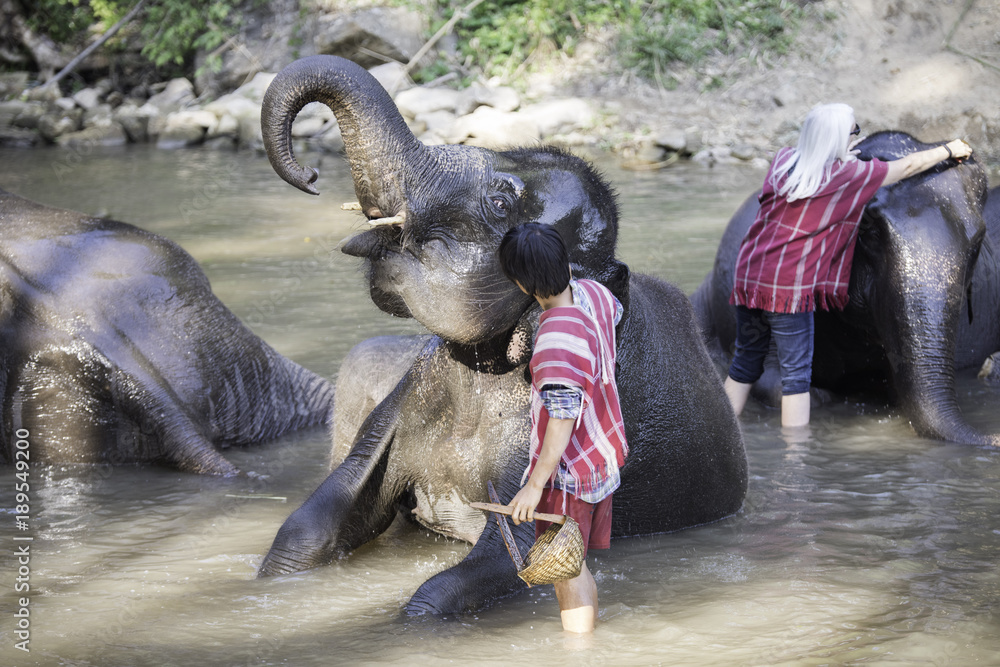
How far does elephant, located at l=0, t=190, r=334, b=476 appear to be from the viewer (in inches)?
198

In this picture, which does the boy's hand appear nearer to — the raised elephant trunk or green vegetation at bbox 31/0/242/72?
the raised elephant trunk

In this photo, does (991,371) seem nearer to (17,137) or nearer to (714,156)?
(714,156)

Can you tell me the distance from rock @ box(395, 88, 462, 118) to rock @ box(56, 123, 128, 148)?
4906mm

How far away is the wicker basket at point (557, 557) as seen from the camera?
3.10 meters

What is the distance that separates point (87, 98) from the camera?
20.3 metres

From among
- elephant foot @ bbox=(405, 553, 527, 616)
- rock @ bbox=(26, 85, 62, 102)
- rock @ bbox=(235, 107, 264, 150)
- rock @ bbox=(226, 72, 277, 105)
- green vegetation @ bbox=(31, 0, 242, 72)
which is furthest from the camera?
green vegetation @ bbox=(31, 0, 242, 72)

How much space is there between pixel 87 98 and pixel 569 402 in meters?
19.3

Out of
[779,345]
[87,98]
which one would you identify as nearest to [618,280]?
[779,345]

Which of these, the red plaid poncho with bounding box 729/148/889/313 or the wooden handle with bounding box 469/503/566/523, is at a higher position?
the red plaid poncho with bounding box 729/148/889/313

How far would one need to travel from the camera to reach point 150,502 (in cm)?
475

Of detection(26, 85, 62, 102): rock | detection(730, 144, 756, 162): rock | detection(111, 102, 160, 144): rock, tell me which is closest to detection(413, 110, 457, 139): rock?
detection(730, 144, 756, 162): rock

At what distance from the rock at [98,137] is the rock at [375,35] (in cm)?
352

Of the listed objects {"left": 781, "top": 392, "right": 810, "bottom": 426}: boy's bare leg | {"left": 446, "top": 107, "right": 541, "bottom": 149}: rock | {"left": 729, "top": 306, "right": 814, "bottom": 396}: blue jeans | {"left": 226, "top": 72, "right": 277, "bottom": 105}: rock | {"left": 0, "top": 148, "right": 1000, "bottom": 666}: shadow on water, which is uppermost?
{"left": 226, "top": 72, "right": 277, "bottom": 105}: rock

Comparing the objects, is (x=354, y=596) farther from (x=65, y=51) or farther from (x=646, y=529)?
(x=65, y=51)
